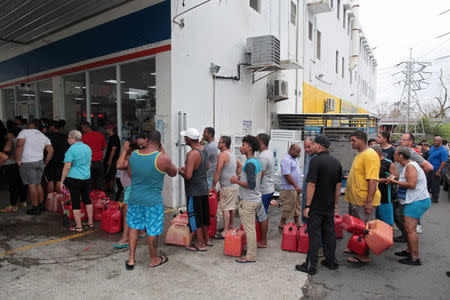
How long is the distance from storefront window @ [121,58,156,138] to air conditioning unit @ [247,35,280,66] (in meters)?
3.22

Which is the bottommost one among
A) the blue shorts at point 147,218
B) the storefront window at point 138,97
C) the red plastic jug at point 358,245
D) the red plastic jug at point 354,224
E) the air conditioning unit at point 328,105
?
the red plastic jug at point 358,245

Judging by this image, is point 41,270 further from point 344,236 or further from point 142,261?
point 344,236

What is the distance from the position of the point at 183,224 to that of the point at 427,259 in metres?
3.75

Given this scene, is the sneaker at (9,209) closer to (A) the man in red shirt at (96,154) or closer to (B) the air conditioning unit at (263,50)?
(A) the man in red shirt at (96,154)

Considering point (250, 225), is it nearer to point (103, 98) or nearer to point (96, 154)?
point (96, 154)

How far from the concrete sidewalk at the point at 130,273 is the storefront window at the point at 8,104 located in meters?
8.73

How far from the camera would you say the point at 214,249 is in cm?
464

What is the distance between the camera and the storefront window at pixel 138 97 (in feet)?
23.4

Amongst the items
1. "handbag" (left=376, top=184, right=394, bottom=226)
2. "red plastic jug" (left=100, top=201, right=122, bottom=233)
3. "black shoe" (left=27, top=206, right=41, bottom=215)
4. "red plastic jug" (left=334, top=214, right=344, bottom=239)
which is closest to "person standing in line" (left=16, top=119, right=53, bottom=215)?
"black shoe" (left=27, top=206, right=41, bottom=215)

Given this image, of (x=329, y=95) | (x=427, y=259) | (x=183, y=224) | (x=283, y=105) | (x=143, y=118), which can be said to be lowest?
(x=427, y=259)

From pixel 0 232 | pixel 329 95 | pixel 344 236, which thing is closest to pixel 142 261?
pixel 0 232

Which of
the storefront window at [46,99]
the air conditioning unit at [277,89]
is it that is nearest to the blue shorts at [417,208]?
the air conditioning unit at [277,89]

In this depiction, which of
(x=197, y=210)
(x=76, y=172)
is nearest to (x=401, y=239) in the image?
(x=197, y=210)

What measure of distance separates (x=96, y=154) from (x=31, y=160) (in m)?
1.20
